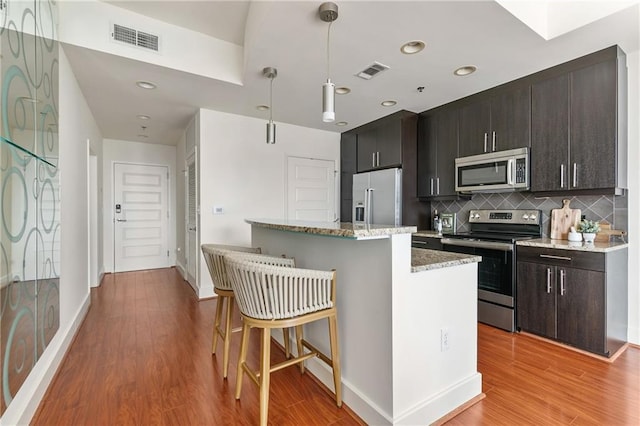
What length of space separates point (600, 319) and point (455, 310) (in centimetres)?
148

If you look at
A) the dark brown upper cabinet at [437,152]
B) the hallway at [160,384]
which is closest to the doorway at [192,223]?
the hallway at [160,384]

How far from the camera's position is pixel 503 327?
9.55 ft

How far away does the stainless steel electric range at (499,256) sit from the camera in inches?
113

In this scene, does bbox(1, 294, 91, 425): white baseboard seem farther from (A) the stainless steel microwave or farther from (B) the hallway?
(A) the stainless steel microwave

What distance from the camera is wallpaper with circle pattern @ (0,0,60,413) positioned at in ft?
4.50

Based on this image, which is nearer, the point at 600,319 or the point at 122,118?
the point at 600,319

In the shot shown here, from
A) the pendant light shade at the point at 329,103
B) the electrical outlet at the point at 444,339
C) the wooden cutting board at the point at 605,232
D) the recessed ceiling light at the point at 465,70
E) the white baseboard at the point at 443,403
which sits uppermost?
the recessed ceiling light at the point at 465,70

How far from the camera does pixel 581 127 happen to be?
2693 millimetres

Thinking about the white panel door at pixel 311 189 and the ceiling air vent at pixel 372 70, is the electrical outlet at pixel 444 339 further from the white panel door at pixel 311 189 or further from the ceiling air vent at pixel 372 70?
the white panel door at pixel 311 189

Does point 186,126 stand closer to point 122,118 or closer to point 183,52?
point 122,118

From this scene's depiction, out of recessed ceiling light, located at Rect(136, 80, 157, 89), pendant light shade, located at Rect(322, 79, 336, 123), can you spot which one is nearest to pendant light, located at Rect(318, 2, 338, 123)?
pendant light shade, located at Rect(322, 79, 336, 123)

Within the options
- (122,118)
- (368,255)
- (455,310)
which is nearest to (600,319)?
(455,310)

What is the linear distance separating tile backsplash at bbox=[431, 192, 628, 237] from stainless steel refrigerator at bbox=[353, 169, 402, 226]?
694 mm

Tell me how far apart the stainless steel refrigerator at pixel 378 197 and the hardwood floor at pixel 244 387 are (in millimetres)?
1782
